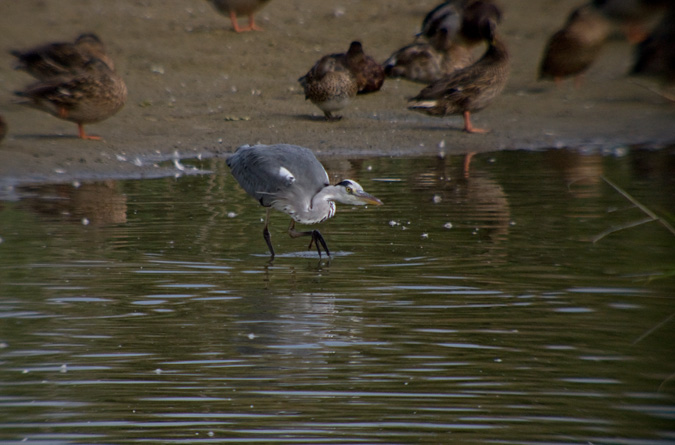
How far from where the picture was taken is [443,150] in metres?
13.8

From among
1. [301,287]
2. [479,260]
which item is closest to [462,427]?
[301,287]

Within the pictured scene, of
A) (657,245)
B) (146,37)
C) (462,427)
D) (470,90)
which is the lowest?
(462,427)

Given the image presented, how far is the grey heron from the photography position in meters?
7.30

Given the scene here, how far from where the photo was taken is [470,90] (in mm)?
14031

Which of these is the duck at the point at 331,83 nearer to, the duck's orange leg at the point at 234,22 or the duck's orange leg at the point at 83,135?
the duck's orange leg at the point at 83,135

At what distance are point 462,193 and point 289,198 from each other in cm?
316

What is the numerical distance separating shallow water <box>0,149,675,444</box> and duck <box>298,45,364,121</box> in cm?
468

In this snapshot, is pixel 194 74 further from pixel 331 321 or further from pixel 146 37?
pixel 331 321

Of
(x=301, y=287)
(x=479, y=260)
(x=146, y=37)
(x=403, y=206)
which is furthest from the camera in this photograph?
(x=146, y=37)

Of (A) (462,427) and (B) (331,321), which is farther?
(B) (331,321)

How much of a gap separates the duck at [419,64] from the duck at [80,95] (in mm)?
6174

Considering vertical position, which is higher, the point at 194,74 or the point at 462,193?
the point at 194,74

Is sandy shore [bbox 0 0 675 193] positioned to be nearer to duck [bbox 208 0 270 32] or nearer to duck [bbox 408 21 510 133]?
duck [bbox 208 0 270 32]

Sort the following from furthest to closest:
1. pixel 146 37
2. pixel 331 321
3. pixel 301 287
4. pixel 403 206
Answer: pixel 146 37, pixel 403 206, pixel 301 287, pixel 331 321
